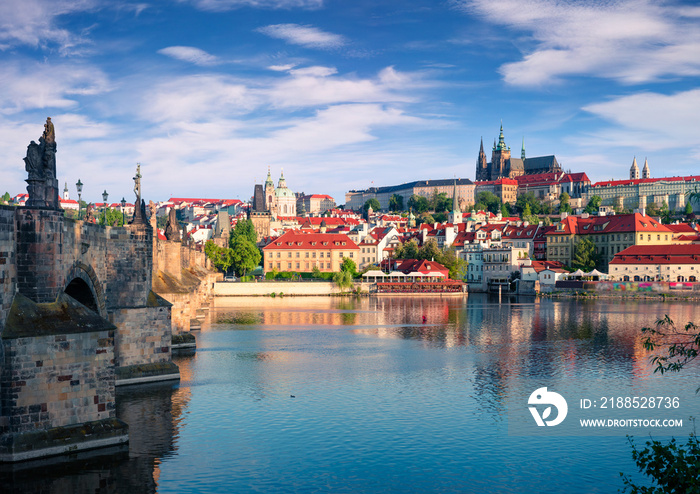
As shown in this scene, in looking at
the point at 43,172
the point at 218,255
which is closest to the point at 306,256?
the point at 218,255

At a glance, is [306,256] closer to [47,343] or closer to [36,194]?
[36,194]

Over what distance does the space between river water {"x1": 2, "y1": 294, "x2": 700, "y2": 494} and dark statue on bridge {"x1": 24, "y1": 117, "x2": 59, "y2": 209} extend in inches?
324

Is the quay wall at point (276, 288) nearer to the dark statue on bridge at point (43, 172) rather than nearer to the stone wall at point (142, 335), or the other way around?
the stone wall at point (142, 335)

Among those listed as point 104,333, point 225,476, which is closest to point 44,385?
point 104,333

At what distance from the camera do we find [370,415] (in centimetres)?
2936

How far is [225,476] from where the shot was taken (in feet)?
70.4

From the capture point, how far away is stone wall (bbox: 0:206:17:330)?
19859mm

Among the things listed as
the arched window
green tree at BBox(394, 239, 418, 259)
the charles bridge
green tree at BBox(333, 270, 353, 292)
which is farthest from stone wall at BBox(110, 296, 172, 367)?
green tree at BBox(394, 239, 418, 259)

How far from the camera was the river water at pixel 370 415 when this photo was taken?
21297 millimetres

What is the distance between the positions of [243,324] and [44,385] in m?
45.6

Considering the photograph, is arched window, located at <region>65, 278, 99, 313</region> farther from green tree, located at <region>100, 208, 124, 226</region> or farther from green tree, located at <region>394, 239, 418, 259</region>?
green tree, located at <region>394, 239, 418, 259</region>

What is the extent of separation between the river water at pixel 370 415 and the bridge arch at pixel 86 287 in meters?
4.58

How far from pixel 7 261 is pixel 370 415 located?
16.0 metres

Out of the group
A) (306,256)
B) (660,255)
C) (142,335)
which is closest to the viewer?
(142,335)
